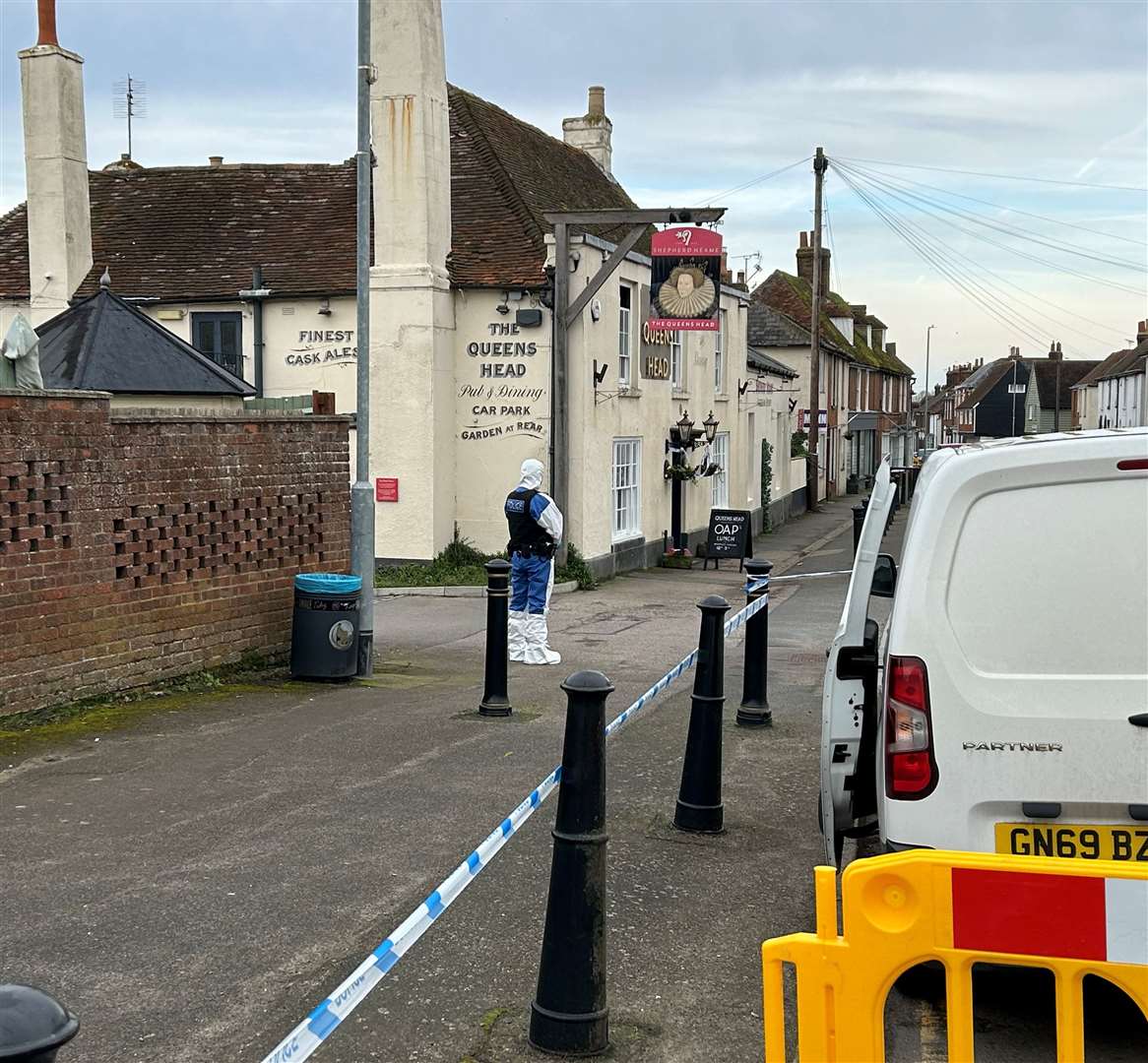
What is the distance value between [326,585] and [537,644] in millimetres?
2394

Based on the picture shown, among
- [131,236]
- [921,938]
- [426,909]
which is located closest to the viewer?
[921,938]

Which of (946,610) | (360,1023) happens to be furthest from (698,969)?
(946,610)

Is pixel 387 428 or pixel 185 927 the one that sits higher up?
pixel 387 428

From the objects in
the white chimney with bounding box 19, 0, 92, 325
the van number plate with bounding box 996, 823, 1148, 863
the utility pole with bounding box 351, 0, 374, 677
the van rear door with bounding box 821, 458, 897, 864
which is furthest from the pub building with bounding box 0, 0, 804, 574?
the van number plate with bounding box 996, 823, 1148, 863

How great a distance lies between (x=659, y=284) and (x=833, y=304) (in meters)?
45.2

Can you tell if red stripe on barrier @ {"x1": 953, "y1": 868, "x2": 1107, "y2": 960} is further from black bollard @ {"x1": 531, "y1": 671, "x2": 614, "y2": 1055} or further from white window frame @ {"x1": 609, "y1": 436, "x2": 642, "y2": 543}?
white window frame @ {"x1": 609, "y1": 436, "x2": 642, "y2": 543}

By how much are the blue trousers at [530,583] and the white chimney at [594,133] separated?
19349mm

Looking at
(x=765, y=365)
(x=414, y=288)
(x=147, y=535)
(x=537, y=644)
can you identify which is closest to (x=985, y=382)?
(x=765, y=365)

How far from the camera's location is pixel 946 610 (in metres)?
4.26

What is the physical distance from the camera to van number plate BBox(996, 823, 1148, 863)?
13.6ft

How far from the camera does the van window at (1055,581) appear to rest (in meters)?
4.09

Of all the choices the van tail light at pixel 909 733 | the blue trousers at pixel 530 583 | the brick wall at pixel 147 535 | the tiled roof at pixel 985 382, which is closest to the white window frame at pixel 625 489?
the blue trousers at pixel 530 583

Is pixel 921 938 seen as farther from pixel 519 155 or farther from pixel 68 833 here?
pixel 519 155

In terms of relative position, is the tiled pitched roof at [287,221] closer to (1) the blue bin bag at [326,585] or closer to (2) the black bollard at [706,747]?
(1) the blue bin bag at [326,585]
